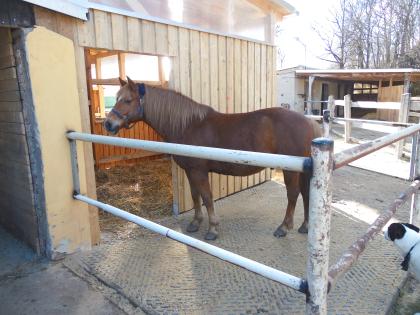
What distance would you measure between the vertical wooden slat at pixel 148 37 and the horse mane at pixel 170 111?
41 cm

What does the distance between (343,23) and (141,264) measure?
29.3 meters

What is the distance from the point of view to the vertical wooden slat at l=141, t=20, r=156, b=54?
3226 mm

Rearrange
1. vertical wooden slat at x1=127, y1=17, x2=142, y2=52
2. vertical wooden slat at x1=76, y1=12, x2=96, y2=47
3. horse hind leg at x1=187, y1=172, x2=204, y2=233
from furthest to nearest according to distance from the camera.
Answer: horse hind leg at x1=187, y1=172, x2=204, y2=233, vertical wooden slat at x1=127, y1=17, x2=142, y2=52, vertical wooden slat at x1=76, y1=12, x2=96, y2=47

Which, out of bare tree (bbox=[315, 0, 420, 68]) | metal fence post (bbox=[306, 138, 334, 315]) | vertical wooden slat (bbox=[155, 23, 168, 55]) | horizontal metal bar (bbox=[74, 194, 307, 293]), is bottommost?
horizontal metal bar (bbox=[74, 194, 307, 293])

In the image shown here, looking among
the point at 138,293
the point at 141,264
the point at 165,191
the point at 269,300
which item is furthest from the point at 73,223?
the point at 165,191

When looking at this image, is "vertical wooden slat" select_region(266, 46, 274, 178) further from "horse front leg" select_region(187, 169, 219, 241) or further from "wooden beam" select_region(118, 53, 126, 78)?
"wooden beam" select_region(118, 53, 126, 78)

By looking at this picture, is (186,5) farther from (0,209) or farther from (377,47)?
(377,47)

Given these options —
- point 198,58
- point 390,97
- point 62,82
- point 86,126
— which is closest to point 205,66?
point 198,58

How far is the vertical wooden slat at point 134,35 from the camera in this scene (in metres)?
3.08

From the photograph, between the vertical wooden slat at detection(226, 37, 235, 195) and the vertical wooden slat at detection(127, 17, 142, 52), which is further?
the vertical wooden slat at detection(226, 37, 235, 195)

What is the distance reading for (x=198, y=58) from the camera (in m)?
3.91

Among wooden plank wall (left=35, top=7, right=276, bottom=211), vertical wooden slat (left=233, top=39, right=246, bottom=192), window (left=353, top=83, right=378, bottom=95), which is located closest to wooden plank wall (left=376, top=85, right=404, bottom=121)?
window (left=353, top=83, right=378, bottom=95)

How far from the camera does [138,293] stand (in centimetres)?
223

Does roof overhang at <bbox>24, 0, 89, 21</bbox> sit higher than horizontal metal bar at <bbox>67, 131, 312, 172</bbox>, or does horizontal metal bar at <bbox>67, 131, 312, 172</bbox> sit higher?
roof overhang at <bbox>24, 0, 89, 21</bbox>
